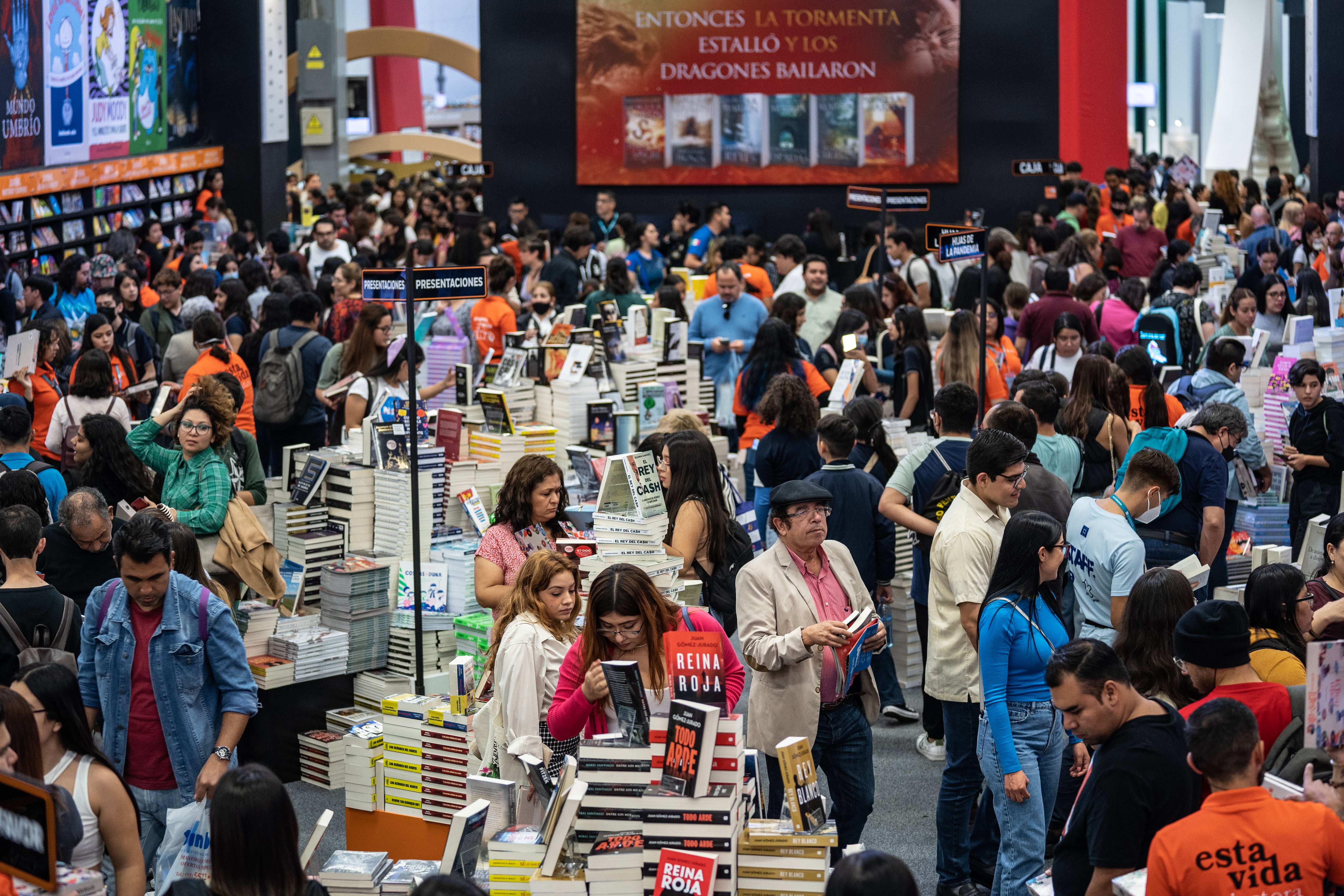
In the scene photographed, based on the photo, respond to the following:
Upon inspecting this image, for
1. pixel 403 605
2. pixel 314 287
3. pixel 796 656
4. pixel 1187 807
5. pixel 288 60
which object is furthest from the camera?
pixel 288 60

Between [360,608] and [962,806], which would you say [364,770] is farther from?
[962,806]

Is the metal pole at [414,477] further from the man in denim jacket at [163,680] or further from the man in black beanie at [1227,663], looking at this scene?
the man in black beanie at [1227,663]

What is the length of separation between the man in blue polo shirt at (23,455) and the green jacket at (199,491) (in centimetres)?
33

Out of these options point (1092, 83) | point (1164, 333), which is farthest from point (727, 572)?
point (1092, 83)

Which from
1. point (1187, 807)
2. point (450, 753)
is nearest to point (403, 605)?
point (450, 753)

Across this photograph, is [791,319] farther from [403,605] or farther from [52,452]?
[52,452]

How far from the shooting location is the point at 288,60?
2614cm

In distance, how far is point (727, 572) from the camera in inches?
204

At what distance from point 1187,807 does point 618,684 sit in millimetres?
1304

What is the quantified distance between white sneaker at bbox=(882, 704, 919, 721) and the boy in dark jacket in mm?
836

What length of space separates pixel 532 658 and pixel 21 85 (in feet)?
42.2

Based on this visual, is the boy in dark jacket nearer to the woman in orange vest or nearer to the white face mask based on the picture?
the white face mask

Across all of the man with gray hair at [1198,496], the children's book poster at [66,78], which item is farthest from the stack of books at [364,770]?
the children's book poster at [66,78]

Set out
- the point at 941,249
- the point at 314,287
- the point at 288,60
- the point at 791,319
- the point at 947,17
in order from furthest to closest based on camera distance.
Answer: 1. the point at 288,60
2. the point at 947,17
3. the point at 314,287
4. the point at 791,319
5. the point at 941,249
